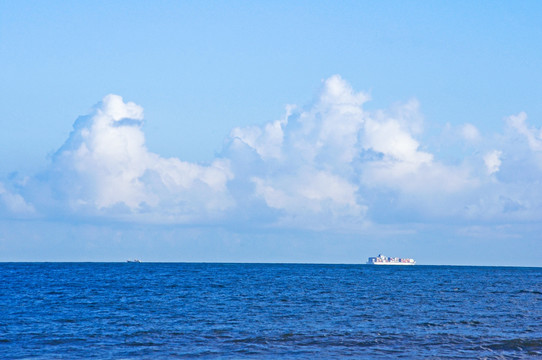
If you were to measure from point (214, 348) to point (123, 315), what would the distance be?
19527 mm

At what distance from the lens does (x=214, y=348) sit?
40500mm

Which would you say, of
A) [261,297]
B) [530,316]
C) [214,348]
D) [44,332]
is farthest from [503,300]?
[44,332]

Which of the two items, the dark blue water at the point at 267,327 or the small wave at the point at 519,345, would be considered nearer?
the dark blue water at the point at 267,327

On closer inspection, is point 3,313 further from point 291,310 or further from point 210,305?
point 291,310

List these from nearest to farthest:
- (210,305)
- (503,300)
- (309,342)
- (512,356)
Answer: (512,356) < (309,342) < (210,305) < (503,300)

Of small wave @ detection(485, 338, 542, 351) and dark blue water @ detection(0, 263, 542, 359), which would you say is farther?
small wave @ detection(485, 338, 542, 351)

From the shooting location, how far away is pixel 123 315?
189 ft

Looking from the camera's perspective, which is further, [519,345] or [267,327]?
[267,327]

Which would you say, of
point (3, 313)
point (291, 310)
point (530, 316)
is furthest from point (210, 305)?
point (530, 316)

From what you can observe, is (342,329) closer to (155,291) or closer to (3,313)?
(3,313)

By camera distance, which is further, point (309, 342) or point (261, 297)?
point (261, 297)

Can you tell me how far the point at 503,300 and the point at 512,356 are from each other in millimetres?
39771

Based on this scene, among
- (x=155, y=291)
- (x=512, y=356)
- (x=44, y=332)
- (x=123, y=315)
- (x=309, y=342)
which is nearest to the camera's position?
(x=512, y=356)

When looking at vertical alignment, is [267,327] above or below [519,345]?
above
